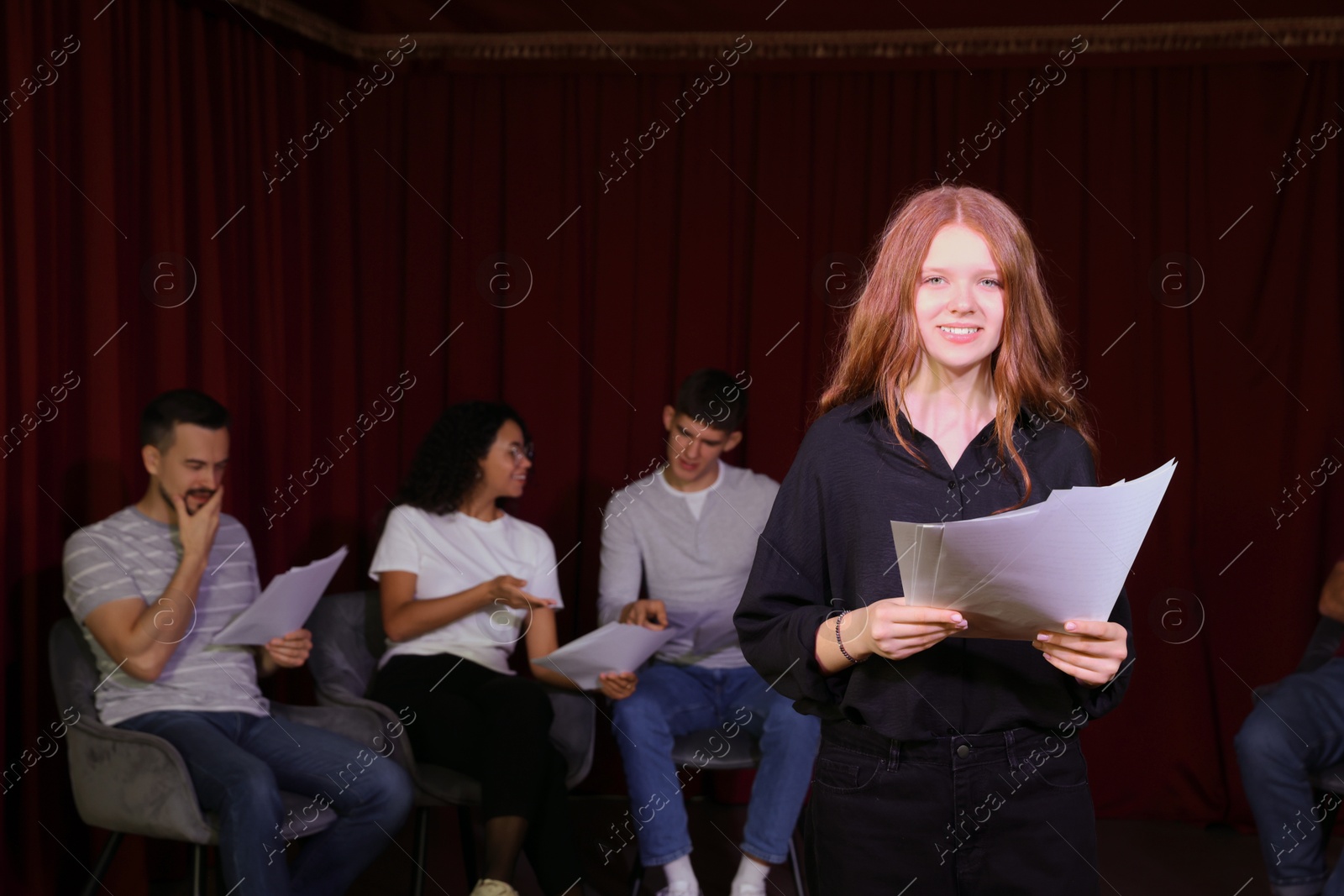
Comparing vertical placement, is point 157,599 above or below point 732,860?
above

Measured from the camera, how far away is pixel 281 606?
2.55 meters

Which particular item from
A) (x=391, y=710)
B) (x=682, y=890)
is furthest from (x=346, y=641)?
A: (x=682, y=890)

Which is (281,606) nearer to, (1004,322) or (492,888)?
(492,888)

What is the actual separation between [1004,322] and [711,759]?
1.84 metres

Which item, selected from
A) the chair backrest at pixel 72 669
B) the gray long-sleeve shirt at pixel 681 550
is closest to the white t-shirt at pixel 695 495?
the gray long-sleeve shirt at pixel 681 550

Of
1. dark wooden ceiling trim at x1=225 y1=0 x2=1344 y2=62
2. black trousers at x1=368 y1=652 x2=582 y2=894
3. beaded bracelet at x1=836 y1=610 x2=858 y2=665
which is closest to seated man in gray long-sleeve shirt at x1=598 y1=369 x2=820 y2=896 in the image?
black trousers at x1=368 y1=652 x2=582 y2=894

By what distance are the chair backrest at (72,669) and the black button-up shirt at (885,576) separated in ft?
5.86

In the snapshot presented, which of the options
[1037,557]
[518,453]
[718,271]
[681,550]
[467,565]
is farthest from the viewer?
[718,271]

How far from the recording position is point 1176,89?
12.1 feet

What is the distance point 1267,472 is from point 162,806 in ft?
11.2

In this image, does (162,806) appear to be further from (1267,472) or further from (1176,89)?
(1176,89)

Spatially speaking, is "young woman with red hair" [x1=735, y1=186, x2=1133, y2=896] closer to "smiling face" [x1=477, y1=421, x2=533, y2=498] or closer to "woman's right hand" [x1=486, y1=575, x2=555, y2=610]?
"woman's right hand" [x1=486, y1=575, x2=555, y2=610]

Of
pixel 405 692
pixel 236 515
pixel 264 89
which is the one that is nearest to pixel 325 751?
pixel 405 692

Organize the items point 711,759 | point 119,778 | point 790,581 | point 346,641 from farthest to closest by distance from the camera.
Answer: point 346,641 < point 711,759 < point 119,778 < point 790,581
